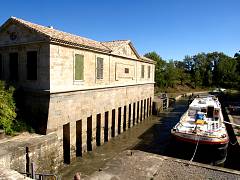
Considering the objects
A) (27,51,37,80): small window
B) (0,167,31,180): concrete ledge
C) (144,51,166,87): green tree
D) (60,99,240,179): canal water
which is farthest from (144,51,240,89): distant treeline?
(0,167,31,180): concrete ledge

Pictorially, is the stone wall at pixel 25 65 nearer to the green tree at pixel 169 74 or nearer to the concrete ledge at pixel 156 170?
the concrete ledge at pixel 156 170

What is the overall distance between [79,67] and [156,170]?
875cm

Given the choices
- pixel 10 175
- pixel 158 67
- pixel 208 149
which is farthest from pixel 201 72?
pixel 10 175

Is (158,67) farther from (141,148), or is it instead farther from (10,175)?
(10,175)

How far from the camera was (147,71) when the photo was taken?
3016cm

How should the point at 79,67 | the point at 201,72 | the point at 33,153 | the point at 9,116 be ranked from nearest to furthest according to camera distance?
the point at 33,153
the point at 9,116
the point at 79,67
the point at 201,72

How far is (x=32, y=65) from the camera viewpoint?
1395 centimetres

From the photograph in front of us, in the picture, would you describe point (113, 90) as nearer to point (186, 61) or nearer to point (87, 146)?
point (87, 146)

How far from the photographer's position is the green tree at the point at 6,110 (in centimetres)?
1173

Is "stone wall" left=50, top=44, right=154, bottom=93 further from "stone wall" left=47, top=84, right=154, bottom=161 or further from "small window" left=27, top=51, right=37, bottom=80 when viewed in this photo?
"small window" left=27, top=51, right=37, bottom=80

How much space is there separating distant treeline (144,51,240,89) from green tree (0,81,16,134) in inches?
1889

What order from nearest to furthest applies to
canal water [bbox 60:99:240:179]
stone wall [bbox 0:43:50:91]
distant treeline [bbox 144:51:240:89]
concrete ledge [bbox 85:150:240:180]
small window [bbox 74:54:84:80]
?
1. concrete ledge [bbox 85:150:240:180]
2. stone wall [bbox 0:43:50:91]
3. canal water [bbox 60:99:240:179]
4. small window [bbox 74:54:84:80]
5. distant treeline [bbox 144:51:240:89]

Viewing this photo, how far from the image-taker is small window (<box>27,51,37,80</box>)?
13.8 m

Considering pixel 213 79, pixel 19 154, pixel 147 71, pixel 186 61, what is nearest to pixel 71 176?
pixel 19 154
